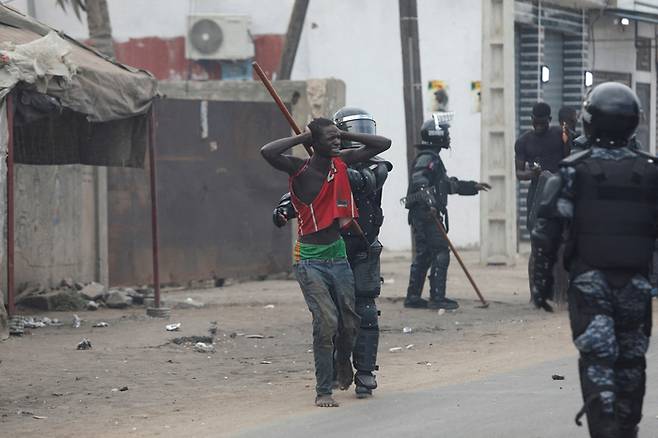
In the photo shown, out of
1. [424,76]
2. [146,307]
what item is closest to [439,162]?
[146,307]

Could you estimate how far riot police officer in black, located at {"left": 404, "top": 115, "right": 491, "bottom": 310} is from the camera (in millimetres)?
14648

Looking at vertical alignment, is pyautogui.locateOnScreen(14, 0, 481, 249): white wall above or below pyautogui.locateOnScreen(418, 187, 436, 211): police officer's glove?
above

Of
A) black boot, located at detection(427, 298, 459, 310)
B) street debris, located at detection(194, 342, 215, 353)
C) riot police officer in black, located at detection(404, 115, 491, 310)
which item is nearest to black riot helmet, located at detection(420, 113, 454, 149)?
riot police officer in black, located at detection(404, 115, 491, 310)

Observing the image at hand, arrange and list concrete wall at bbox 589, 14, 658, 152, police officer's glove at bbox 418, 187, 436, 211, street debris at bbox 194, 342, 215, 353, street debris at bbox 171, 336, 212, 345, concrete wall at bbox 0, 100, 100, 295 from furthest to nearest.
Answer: concrete wall at bbox 589, 14, 658, 152
concrete wall at bbox 0, 100, 100, 295
police officer's glove at bbox 418, 187, 436, 211
street debris at bbox 171, 336, 212, 345
street debris at bbox 194, 342, 215, 353

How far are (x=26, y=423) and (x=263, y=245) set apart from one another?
9.95 metres

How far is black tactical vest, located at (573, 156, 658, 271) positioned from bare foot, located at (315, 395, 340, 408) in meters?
2.60

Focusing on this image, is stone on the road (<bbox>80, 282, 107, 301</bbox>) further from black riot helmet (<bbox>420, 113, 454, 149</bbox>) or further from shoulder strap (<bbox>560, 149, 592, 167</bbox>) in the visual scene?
shoulder strap (<bbox>560, 149, 592, 167</bbox>)

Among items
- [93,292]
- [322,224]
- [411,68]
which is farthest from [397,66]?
[322,224]

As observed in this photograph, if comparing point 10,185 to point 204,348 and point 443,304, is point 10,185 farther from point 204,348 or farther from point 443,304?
point 443,304

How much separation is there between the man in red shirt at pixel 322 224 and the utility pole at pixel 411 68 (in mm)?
9301

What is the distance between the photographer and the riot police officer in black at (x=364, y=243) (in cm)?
902

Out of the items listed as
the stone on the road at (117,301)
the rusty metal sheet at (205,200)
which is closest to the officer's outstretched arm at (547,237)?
the stone on the road at (117,301)

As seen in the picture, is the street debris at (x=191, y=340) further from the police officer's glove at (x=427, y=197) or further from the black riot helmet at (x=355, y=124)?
the black riot helmet at (x=355, y=124)

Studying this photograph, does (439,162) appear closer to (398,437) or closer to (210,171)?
(210,171)
